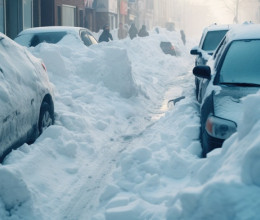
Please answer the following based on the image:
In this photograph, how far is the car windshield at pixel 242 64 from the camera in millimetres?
5629

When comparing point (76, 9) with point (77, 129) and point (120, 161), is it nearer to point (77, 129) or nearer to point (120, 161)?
point (77, 129)

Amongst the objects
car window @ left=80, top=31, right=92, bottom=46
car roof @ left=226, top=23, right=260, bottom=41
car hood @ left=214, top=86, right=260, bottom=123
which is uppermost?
car roof @ left=226, top=23, right=260, bottom=41

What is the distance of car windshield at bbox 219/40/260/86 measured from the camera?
5629mm

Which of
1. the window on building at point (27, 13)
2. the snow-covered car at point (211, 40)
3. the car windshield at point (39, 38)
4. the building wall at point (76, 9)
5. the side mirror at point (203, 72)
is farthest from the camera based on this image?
the building wall at point (76, 9)

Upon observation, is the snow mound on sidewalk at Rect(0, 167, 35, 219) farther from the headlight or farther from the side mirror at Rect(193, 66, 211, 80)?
the side mirror at Rect(193, 66, 211, 80)

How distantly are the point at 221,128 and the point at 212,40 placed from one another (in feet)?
22.3

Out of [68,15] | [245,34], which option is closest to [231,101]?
[245,34]

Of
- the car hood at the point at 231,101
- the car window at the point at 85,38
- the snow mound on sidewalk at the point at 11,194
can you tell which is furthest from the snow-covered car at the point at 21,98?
the car window at the point at 85,38

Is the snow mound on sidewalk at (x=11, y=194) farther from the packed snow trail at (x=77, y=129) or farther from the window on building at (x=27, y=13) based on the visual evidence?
the window on building at (x=27, y=13)

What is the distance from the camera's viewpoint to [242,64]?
19.2 feet

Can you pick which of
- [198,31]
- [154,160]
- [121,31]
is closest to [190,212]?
[154,160]

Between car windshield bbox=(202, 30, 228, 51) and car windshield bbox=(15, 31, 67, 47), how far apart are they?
4040 millimetres

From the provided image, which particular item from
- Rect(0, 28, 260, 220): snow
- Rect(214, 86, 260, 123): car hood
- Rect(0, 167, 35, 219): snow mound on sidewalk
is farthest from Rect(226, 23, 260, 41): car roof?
Rect(0, 167, 35, 219): snow mound on sidewalk

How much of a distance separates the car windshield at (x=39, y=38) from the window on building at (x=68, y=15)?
608 inches
